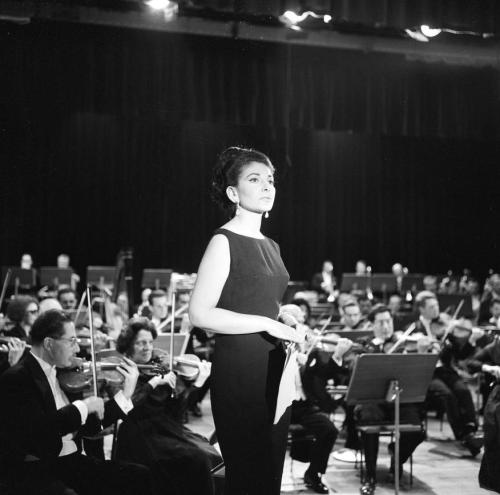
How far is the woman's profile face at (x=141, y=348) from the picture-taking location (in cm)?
424

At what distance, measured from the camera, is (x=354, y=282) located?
38.2 feet

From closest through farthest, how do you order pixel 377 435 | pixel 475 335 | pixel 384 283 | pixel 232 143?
pixel 377 435
pixel 475 335
pixel 384 283
pixel 232 143

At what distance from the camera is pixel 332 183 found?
15.3 m

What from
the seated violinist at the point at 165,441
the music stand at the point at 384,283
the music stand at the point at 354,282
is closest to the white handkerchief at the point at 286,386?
the seated violinist at the point at 165,441

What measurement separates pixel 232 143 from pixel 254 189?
39.6ft

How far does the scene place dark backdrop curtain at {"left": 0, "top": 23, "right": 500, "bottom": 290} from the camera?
11.3 metres

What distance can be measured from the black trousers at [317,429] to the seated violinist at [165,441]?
1240 mm

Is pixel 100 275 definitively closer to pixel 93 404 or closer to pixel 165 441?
pixel 165 441

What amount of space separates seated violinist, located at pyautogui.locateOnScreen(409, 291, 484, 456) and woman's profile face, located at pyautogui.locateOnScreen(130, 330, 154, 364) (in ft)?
9.29

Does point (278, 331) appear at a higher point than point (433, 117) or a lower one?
lower

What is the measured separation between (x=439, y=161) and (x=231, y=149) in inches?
545

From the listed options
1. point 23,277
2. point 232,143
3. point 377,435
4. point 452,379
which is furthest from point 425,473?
point 232,143

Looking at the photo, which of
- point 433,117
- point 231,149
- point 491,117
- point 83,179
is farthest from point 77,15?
point 231,149

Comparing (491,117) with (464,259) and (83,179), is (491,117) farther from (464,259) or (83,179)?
(83,179)
